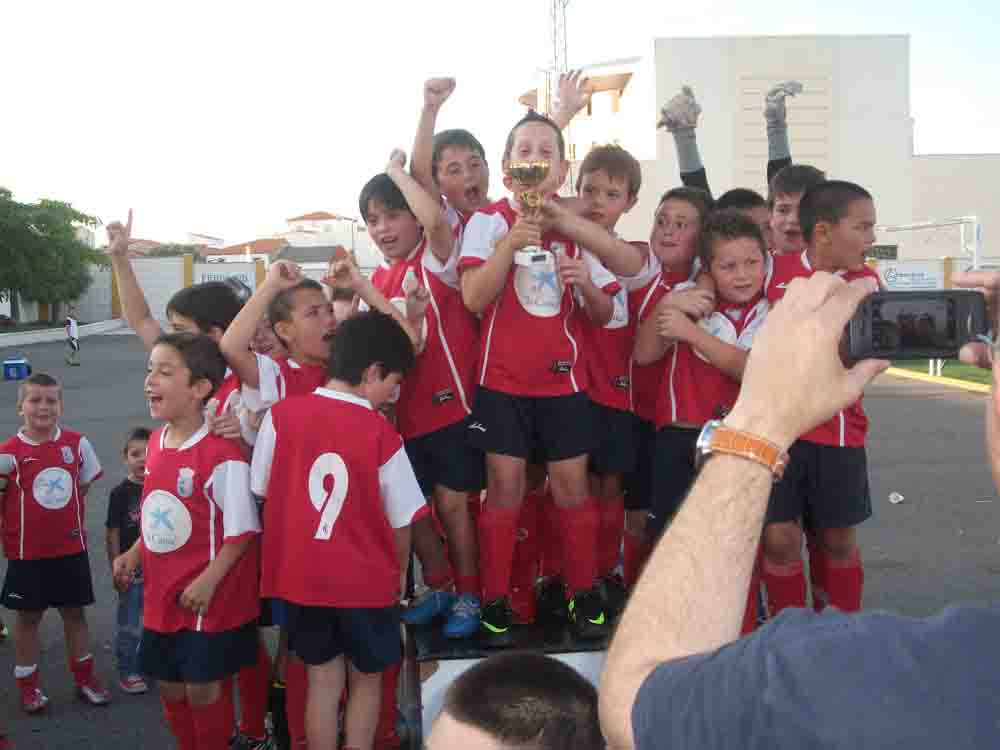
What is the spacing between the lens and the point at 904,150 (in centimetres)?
3662

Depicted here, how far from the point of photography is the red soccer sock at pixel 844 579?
3527 millimetres

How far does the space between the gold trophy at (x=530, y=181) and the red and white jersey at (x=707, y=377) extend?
780 mm

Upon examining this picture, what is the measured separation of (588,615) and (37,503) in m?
2.48

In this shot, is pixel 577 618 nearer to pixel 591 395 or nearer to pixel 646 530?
pixel 646 530

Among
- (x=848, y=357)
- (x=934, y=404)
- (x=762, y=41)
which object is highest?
(x=762, y=41)

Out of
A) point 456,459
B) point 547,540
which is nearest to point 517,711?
point 456,459

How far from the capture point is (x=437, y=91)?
3.35 m

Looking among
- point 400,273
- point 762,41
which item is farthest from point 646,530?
point 762,41

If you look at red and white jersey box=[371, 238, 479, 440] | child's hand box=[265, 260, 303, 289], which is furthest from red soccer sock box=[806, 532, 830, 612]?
child's hand box=[265, 260, 303, 289]

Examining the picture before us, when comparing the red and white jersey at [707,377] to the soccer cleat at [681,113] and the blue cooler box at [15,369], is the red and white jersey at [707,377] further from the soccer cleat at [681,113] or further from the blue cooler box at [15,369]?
the blue cooler box at [15,369]

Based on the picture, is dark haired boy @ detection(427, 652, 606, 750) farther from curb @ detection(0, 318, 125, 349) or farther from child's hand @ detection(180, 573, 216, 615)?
curb @ detection(0, 318, 125, 349)

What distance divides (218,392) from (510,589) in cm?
134

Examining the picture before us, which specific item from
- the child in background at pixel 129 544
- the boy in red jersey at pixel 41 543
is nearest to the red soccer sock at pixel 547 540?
the child in background at pixel 129 544

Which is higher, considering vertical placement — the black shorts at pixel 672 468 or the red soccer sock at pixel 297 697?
the black shorts at pixel 672 468
